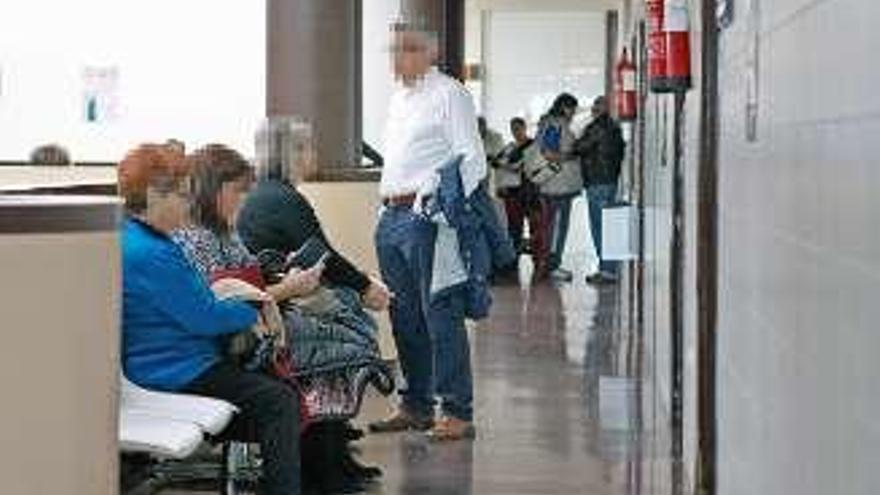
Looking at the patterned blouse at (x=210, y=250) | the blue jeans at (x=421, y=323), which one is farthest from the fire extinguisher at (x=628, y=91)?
the patterned blouse at (x=210, y=250)

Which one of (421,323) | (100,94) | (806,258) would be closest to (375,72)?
(100,94)

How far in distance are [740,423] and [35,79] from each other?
12669mm

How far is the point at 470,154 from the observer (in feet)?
21.9

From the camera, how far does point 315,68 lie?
8.74 meters

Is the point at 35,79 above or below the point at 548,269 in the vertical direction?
above

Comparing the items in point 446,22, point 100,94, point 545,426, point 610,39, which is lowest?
Result: point 545,426

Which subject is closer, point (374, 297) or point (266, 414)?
point (266, 414)

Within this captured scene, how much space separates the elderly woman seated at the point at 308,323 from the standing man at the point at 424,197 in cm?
65

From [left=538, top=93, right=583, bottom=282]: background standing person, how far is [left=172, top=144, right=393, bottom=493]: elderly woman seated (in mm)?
9926

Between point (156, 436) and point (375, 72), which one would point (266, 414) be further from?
point (375, 72)

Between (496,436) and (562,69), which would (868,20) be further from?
(562,69)

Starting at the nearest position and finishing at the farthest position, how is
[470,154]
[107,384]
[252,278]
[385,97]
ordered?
[107,384] → [252,278] → [470,154] → [385,97]

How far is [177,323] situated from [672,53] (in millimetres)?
2229

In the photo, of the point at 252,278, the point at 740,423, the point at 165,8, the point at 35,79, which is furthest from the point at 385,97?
the point at 740,423
